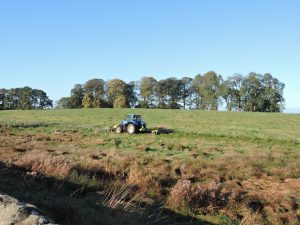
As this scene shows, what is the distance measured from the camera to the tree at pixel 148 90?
374 ft

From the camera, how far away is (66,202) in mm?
6309

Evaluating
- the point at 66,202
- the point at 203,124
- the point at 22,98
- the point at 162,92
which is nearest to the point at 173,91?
the point at 162,92

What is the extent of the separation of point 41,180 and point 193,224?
11.9 feet

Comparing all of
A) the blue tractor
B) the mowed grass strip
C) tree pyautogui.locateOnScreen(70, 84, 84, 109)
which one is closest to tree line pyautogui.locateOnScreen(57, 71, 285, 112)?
tree pyautogui.locateOnScreen(70, 84, 84, 109)

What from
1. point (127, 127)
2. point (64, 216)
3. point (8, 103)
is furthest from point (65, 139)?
point (8, 103)

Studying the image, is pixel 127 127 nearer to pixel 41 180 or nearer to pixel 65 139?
pixel 65 139

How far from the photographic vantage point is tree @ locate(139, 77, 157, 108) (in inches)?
4491

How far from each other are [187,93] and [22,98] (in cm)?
5077

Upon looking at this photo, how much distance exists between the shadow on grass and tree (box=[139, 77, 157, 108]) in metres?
103

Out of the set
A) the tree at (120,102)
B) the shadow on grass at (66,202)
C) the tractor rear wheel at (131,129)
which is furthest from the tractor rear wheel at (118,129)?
the tree at (120,102)

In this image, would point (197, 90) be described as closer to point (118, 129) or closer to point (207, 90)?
point (207, 90)

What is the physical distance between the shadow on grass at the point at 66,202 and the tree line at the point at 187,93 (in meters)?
94.0

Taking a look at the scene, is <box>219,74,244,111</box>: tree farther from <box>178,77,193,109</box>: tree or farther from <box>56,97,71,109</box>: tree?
<box>56,97,71,109</box>: tree

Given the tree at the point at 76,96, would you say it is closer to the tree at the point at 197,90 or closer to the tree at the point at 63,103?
the tree at the point at 63,103
